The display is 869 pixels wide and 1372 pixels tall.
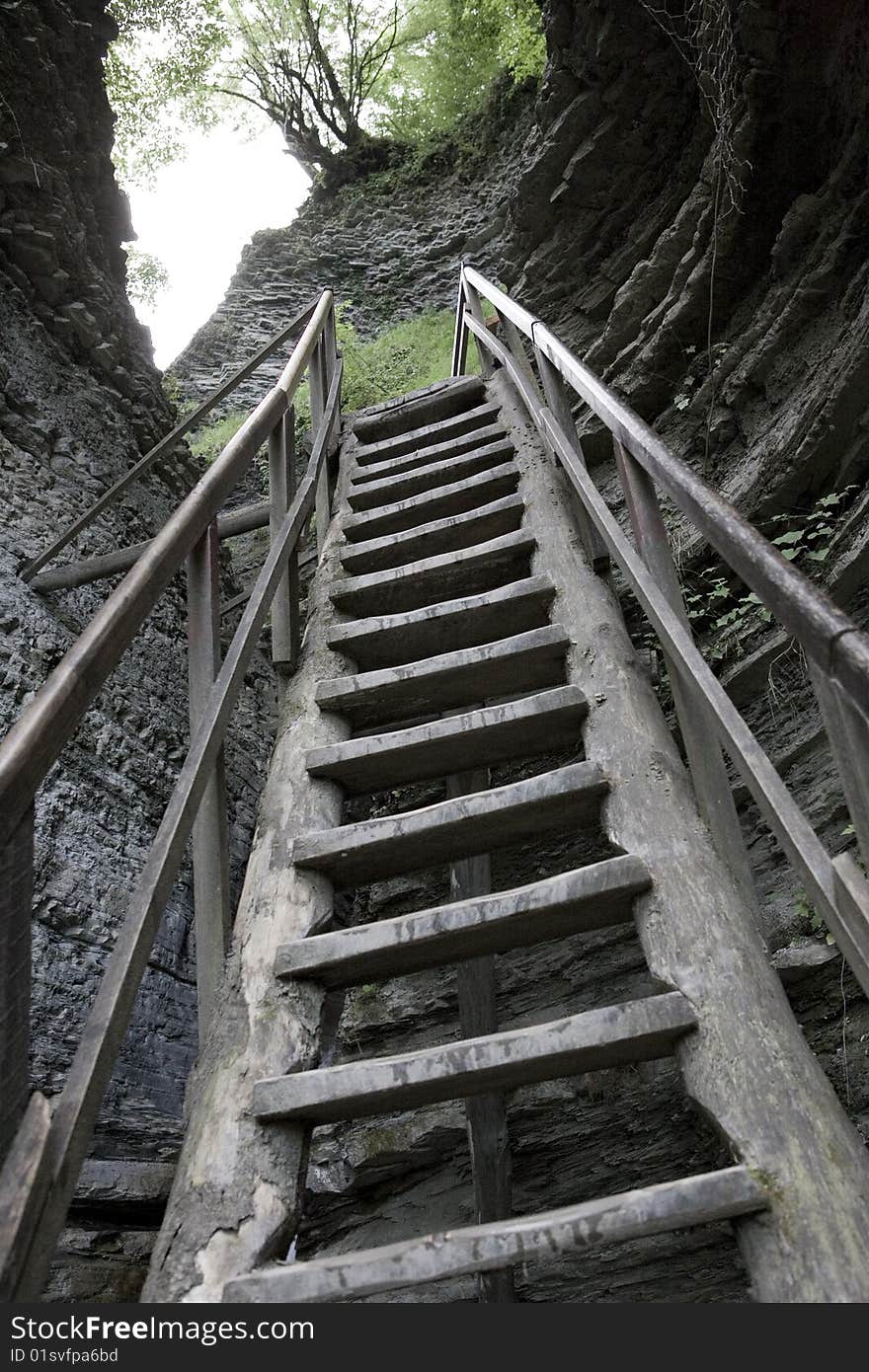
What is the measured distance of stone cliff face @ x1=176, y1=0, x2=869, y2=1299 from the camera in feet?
10.8

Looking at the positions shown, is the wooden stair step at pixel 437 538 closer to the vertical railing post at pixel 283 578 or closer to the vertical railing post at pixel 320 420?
the vertical railing post at pixel 320 420

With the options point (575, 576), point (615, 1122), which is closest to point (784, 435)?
point (575, 576)

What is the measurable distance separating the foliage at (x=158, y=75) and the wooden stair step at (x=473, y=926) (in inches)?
367

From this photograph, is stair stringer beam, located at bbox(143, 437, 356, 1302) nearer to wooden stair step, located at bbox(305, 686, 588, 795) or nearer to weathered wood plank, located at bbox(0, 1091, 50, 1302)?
wooden stair step, located at bbox(305, 686, 588, 795)

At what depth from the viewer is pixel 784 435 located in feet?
14.0

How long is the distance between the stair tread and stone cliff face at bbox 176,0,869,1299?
126 centimetres

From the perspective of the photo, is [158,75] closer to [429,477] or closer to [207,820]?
[429,477]

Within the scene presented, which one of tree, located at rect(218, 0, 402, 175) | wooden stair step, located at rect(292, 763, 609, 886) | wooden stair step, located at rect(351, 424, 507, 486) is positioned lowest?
wooden stair step, located at rect(292, 763, 609, 886)

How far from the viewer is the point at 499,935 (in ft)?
6.45

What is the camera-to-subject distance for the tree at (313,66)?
1284 cm

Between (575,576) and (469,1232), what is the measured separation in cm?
194

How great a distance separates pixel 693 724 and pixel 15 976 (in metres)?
1.49

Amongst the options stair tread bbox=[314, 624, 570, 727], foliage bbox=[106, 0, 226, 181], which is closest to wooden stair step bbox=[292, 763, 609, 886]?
stair tread bbox=[314, 624, 570, 727]

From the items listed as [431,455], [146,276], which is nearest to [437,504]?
[431,455]
